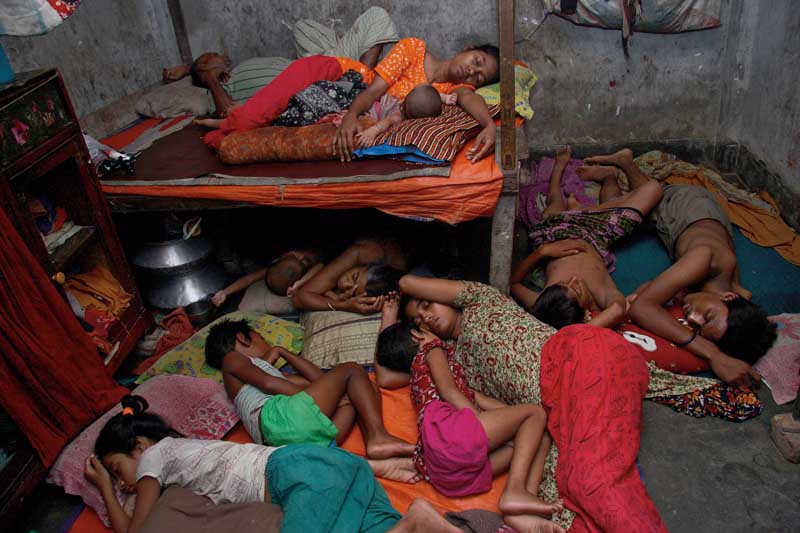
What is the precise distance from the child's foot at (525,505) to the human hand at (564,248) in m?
1.54

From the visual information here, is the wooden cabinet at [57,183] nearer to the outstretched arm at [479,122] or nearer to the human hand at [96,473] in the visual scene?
the human hand at [96,473]

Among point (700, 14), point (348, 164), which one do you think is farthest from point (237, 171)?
point (700, 14)

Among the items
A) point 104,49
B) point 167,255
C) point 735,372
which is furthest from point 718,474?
point 104,49

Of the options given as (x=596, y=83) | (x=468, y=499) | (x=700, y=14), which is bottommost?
(x=468, y=499)

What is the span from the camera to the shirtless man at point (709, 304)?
263 centimetres

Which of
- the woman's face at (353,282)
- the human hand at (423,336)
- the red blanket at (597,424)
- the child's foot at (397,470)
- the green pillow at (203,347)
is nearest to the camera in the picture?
the red blanket at (597,424)

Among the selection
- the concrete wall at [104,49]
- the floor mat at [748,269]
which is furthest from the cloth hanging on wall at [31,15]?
the floor mat at [748,269]

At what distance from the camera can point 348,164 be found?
308cm

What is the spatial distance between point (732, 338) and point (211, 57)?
409cm

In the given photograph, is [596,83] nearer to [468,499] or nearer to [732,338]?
[732,338]

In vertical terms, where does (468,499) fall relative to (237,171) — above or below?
below

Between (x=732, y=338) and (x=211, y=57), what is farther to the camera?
(x=211, y=57)

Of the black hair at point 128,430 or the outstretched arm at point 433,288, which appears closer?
the black hair at point 128,430

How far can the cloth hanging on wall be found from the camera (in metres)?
2.24
